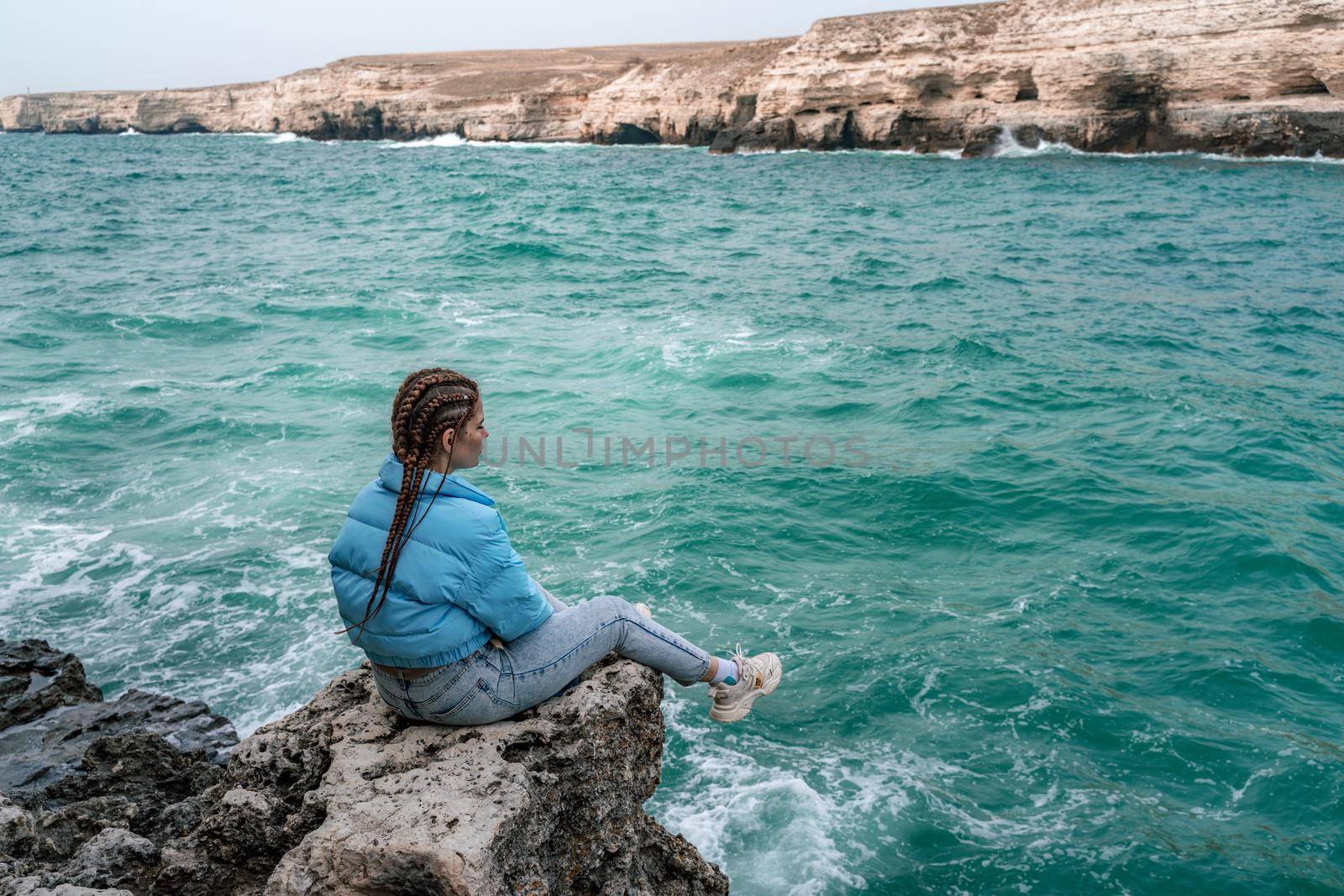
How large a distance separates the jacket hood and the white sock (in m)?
1.26

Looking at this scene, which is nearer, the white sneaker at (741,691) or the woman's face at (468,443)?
the woman's face at (468,443)

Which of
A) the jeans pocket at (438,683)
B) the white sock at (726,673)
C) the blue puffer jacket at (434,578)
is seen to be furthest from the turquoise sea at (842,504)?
the blue puffer jacket at (434,578)

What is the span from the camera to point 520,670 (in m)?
3.48

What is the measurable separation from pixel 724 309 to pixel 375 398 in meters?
7.05

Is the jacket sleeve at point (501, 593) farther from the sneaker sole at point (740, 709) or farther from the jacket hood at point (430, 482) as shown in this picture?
the sneaker sole at point (740, 709)

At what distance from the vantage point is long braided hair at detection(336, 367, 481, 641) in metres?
3.33

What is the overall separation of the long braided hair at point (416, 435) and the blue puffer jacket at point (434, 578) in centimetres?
3

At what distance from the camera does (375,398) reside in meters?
13.0

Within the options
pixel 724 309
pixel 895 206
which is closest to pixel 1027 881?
pixel 724 309

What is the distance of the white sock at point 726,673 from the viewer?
4059mm

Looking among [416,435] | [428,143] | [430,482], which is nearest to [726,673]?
[430,482]

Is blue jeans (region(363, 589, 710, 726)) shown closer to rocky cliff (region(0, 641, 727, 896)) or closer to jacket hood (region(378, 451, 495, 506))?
rocky cliff (region(0, 641, 727, 896))

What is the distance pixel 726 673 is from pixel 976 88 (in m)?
54.2

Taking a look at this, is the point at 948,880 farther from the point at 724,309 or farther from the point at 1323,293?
the point at 1323,293
